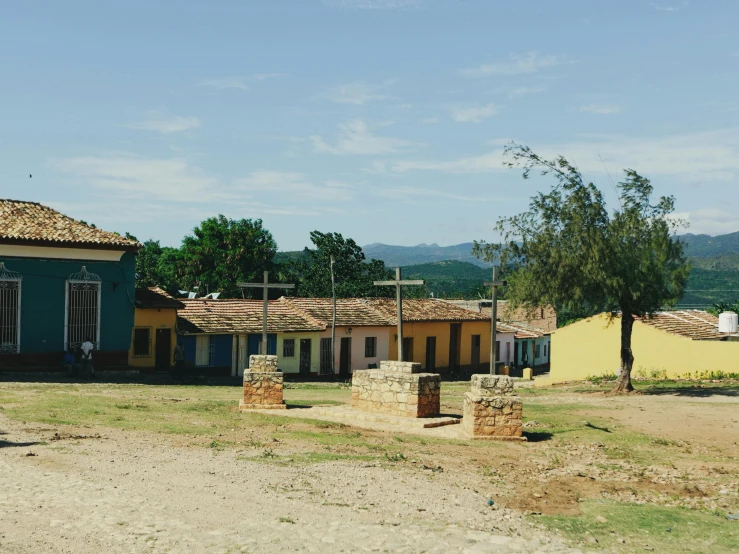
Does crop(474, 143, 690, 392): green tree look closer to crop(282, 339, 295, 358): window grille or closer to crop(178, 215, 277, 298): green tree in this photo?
crop(282, 339, 295, 358): window grille

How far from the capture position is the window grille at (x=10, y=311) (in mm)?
25406

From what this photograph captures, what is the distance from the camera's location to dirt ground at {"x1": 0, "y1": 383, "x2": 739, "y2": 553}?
8.05 metres

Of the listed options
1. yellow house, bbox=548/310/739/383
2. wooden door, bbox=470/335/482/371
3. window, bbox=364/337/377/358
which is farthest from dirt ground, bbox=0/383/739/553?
wooden door, bbox=470/335/482/371

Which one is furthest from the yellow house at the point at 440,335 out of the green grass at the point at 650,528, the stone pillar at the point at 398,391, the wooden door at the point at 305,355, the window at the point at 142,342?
the green grass at the point at 650,528

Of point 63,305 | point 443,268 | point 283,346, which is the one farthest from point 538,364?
point 443,268

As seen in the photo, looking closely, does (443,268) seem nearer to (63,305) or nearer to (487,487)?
(63,305)

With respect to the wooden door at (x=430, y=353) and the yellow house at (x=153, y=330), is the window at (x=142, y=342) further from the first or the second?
the wooden door at (x=430, y=353)

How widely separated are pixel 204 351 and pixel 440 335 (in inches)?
552

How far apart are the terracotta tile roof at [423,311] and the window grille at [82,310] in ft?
51.7

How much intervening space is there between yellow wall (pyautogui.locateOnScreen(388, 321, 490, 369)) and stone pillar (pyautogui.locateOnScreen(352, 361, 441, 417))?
21064 mm

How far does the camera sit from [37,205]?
1139 inches

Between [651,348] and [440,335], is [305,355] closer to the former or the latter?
[440,335]

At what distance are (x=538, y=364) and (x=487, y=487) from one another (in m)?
45.7

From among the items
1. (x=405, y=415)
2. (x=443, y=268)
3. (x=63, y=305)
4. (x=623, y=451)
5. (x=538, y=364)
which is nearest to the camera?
(x=623, y=451)
